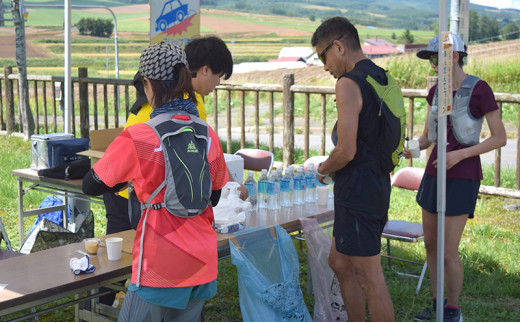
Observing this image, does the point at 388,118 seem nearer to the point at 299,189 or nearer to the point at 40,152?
the point at 299,189

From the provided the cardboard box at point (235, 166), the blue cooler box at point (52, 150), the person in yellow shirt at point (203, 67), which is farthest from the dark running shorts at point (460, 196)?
the blue cooler box at point (52, 150)

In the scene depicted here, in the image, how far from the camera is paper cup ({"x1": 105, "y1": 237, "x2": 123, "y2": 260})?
2.92 meters

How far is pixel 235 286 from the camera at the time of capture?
15.7 ft

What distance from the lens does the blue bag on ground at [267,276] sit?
128 inches

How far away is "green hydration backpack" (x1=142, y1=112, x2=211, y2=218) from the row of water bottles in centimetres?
155

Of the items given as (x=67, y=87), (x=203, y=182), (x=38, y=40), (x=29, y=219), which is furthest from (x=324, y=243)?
(x=38, y=40)

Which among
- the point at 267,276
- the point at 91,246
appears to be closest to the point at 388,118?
the point at 267,276

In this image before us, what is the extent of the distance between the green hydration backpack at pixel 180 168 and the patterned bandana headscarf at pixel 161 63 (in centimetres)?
14

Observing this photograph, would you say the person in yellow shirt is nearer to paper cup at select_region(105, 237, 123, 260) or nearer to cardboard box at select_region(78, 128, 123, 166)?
paper cup at select_region(105, 237, 123, 260)

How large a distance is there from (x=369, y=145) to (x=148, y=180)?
1.17 metres

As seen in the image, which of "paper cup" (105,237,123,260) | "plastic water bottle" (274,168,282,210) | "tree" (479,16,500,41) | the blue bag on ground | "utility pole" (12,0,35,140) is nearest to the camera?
"paper cup" (105,237,123,260)

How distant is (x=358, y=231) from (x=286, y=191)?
988 millimetres

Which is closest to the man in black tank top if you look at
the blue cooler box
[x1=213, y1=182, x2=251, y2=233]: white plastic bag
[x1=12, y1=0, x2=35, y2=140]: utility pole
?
[x1=213, y1=182, x2=251, y2=233]: white plastic bag

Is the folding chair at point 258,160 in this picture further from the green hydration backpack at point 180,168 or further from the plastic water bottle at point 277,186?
the green hydration backpack at point 180,168
